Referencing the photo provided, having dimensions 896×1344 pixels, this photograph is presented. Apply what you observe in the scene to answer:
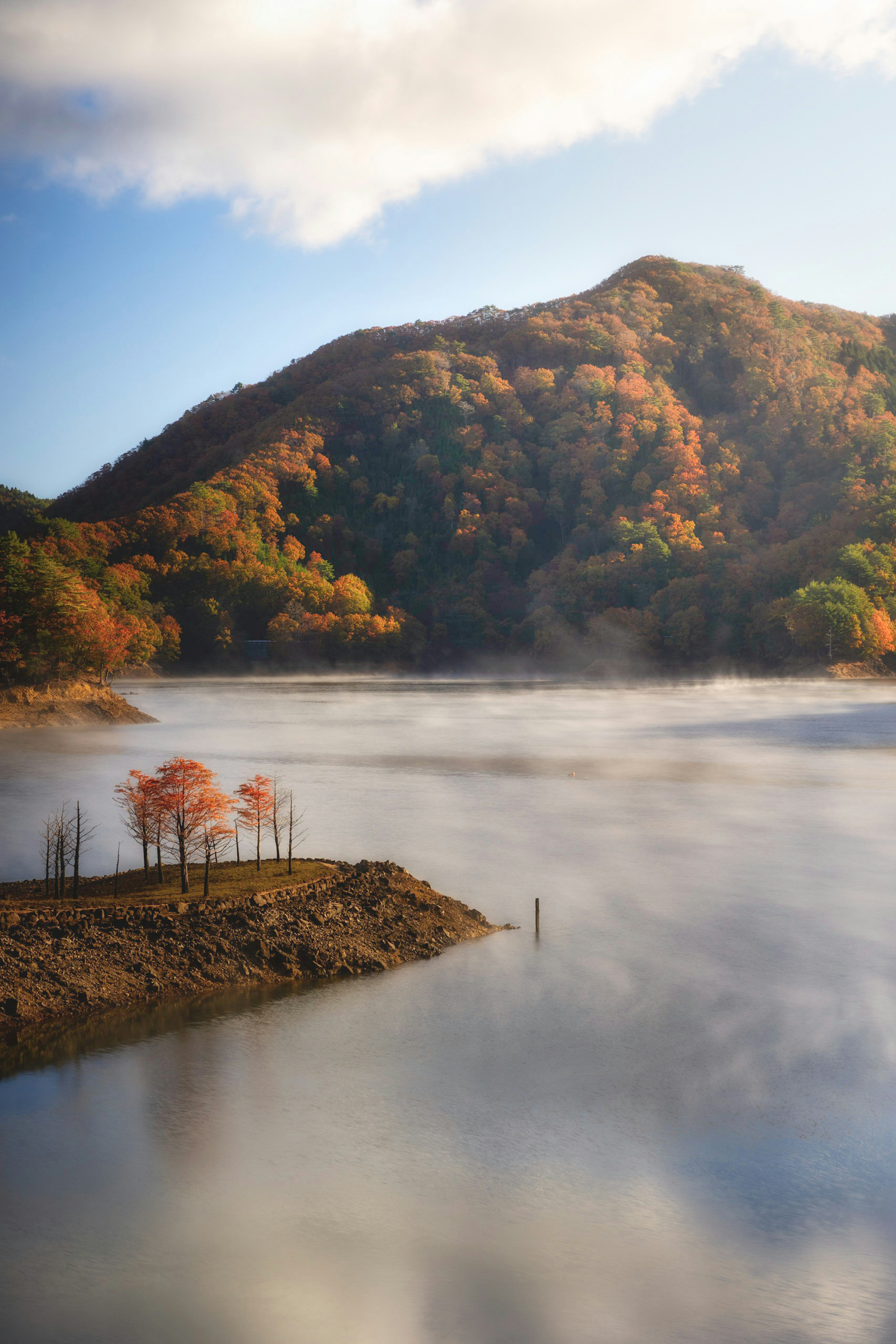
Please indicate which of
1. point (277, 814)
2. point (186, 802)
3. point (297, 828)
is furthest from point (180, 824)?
point (297, 828)

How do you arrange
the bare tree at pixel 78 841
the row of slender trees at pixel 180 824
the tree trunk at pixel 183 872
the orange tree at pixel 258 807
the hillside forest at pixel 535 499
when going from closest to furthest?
the tree trunk at pixel 183 872 < the bare tree at pixel 78 841 < the row of slender trees at pixel 180 824 < the orange tree at pixel 258 807 < the hillside forest at pixel 535 499

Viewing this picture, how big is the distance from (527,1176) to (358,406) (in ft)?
462

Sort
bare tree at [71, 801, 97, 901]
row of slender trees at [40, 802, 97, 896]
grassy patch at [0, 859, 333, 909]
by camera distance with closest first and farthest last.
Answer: grassy patch at [0, 859, 333, 909]
bare tree at [71, 801, 97, 901]
row of slender trees at [40, 802, 97, 896]

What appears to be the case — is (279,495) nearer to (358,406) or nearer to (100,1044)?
(358,406)

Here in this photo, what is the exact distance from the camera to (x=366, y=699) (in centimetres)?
7819

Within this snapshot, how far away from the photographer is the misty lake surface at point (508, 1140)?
8.09 m

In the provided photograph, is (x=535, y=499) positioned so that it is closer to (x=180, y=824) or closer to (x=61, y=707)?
(x=61, y=707)

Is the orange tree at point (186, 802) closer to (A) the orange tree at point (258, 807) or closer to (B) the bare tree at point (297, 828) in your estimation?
(A) the orange tree at point (258, 807)

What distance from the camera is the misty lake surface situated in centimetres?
809

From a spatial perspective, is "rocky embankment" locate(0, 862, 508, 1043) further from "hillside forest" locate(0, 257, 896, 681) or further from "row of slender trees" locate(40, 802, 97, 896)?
"hillside forest" locate(0, 257, 896, 681)

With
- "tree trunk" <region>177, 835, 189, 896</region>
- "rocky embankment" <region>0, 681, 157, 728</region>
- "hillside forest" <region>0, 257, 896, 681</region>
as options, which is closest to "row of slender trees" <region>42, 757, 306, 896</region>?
"tree trunk" <region>177, 835, 189, 896</region>

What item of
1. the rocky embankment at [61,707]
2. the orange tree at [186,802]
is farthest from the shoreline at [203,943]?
the rocky embankment at [61,707]

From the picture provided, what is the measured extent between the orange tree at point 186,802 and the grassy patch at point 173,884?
429mm

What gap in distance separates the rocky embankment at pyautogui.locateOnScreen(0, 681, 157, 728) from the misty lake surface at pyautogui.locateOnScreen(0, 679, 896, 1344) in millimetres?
30679
